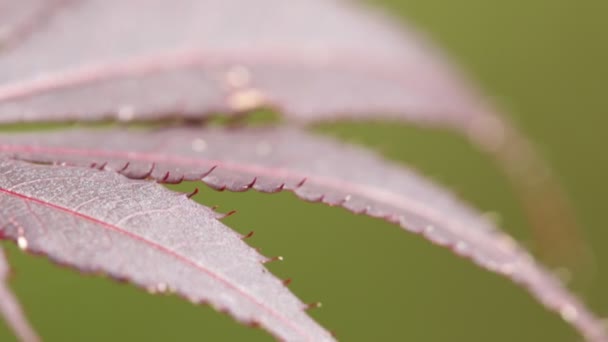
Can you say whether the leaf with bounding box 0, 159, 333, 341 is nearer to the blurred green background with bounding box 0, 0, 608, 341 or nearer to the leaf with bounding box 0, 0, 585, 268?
the leaf with bounding box 0, 0, 585, 268

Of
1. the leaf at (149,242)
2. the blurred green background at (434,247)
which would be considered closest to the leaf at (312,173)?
the leaf at (149,242)

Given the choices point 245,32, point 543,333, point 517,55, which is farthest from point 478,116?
point 517,55

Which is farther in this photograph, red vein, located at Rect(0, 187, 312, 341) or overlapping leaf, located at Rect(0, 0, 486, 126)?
overlapping leaf, located at Rect(0, 0, 486, 126)

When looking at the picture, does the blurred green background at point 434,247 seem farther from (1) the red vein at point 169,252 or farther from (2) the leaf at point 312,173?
(1) the red vein at point 169,252

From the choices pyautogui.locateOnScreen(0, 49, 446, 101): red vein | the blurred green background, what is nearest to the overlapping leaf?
pyautogui.locateOnScreen(0, 49, 446, 101): red vein

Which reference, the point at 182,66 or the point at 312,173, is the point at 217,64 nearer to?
the point at 182,66

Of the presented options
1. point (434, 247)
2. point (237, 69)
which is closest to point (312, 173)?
point (237, 69)

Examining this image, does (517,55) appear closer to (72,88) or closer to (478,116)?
(478,116)
